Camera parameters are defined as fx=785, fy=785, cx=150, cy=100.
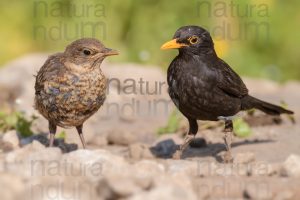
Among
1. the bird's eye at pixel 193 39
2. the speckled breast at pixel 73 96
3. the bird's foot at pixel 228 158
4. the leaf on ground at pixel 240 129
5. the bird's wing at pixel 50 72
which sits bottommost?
the bird's foot at pixel 228 158

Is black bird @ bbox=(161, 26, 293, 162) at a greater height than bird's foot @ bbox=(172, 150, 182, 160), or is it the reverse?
black bird @ bbox=(161, 26, 293, 162)

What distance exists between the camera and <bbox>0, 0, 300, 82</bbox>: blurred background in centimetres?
1318

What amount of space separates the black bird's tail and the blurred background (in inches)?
153

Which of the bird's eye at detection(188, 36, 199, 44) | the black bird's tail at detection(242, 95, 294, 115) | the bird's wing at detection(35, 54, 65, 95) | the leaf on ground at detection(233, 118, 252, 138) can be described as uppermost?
the bird's eye at detection(188, 36, 199, 44)

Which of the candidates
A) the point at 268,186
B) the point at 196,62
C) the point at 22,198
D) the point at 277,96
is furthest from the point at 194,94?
the point at 277,96

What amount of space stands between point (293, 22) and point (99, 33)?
338 cm

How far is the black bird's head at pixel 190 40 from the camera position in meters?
8.12

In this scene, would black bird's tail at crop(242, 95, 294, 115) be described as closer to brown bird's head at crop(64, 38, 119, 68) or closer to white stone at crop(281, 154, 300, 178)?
brown bird's head at crop(64, 38, 119, 68)

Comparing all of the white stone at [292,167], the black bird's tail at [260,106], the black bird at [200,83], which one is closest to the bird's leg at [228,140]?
the black bird at [200,83]

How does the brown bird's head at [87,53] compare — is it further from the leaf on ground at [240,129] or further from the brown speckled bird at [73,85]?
the leaf on ground at [240,129]

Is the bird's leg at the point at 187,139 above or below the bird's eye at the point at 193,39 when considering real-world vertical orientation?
below

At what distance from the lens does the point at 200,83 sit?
Answer: 26.1 ft

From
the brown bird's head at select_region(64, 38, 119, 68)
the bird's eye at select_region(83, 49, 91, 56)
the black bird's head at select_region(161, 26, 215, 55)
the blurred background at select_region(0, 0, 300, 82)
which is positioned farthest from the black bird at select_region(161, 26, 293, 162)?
the blurred background at select_region(0, 0, 300, 82)

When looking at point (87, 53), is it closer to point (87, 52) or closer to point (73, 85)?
point (87, 52)
